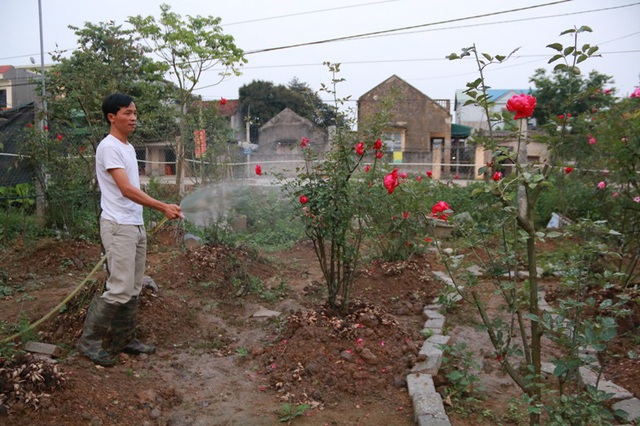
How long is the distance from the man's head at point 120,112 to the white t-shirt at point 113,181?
0.32ft

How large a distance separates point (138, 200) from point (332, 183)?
4.50ft

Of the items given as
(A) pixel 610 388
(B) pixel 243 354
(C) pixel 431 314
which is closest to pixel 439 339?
(C) pixel 431 314

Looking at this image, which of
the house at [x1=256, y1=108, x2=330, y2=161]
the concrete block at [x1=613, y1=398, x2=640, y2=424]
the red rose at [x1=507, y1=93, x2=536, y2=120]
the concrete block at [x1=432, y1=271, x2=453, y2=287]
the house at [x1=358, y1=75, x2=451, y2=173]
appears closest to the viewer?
the red rose at [x1=507, y1=93, x2=536, y2=120]

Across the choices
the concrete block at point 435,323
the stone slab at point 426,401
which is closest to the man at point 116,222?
the stone slab at point 426,401

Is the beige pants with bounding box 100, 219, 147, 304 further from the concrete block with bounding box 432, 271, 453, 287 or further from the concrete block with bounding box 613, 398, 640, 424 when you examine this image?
the concrete block with bounding box 432, 271, 453, 287

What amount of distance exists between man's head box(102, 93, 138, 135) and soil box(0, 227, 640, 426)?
4.59ft

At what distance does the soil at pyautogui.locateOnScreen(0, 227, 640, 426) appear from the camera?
280 cm

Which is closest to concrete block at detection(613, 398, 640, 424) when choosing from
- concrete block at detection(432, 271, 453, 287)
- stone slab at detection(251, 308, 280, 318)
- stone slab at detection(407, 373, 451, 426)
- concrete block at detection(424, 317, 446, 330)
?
stone slab at detection(407, 373, 451, 426)

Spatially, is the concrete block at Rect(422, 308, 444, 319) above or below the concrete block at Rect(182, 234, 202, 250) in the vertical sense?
below

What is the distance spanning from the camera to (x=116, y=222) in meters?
3.32

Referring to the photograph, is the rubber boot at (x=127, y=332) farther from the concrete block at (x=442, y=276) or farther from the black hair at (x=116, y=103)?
the concrete block at (x=442, y=276)

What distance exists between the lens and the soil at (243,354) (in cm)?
280

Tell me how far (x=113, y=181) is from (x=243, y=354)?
1554 millimetres

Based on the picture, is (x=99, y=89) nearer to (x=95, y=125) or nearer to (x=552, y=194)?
(x=95, y=125)
